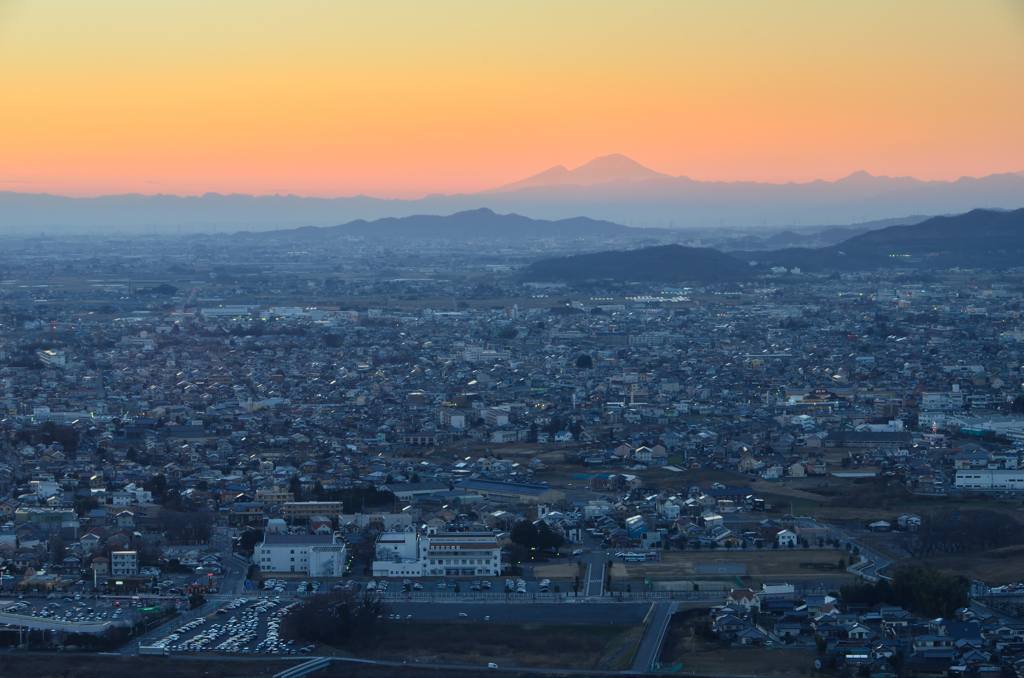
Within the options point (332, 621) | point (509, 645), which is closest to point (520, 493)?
point (509, 645)

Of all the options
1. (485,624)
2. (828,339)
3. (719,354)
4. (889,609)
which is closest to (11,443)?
(485,624)

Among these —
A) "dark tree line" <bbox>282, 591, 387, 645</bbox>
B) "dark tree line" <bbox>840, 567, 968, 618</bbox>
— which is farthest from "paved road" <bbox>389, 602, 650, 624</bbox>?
"dark tree line" <bbox>840, 567, 968, 618</bbox>

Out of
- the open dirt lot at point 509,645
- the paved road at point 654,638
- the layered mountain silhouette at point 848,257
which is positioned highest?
the layered mountain silhouette at point 848,257

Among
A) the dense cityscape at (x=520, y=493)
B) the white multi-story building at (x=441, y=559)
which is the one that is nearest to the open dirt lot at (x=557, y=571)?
the dense cityscape at (x=520, y=493)

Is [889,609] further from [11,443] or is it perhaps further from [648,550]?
[11,443]

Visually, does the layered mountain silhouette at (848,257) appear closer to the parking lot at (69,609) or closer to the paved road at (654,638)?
the paved road at (654,638)

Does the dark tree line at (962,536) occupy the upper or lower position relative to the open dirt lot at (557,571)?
upper
